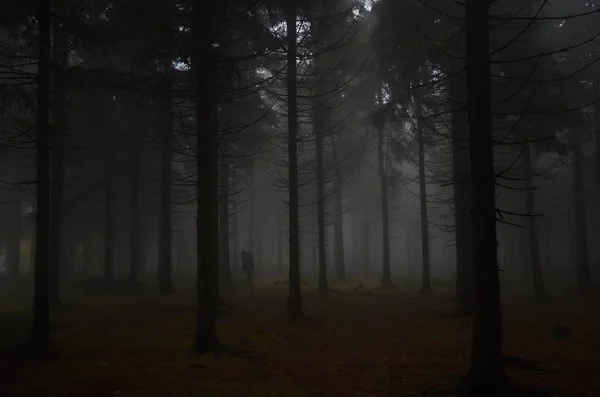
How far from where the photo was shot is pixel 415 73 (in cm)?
1506

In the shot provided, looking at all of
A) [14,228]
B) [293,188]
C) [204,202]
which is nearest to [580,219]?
[293,188]

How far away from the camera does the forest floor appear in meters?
7.03

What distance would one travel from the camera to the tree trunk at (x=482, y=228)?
6.13 metres

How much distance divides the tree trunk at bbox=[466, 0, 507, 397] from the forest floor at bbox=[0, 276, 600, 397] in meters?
1.04

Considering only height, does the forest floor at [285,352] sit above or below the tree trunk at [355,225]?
below

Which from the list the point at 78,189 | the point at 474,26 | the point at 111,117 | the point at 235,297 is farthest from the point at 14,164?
the point at 474,26

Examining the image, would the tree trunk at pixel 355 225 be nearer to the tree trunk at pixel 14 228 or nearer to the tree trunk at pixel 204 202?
the tree trunk at pixel 14 228

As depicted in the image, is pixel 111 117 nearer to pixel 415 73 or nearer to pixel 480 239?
pixel 415 73

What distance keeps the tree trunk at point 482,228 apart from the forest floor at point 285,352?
1.04 metres

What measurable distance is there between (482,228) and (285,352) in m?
5.25

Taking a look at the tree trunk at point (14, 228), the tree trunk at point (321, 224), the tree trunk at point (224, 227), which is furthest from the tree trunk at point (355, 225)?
the tree trunk at point (14, 228)

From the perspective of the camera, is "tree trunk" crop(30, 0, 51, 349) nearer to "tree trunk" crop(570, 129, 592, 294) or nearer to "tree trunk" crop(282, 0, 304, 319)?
"tree trunk" crop(282, 0, 304, 319)

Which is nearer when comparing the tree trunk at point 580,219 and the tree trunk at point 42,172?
the tree trunk at point 42,172

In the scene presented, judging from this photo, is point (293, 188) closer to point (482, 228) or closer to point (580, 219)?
point (482, 228)
